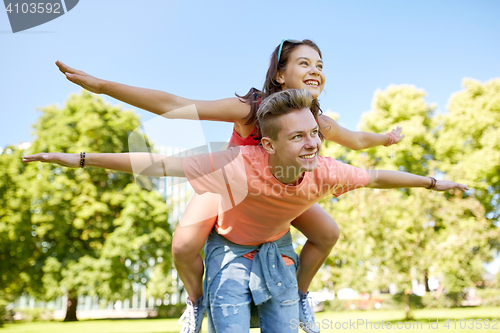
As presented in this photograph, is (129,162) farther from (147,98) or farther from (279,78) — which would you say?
(279,78)

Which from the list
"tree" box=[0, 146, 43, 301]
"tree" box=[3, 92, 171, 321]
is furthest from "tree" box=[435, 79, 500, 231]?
"tree" box=[0, 146, 43, 301]

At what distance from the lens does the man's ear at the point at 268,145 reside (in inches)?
101

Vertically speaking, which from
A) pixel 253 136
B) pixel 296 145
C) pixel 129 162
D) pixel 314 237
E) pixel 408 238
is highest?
pixel 253 136

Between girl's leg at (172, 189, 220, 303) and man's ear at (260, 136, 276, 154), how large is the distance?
68cm

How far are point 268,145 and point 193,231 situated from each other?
0.98m

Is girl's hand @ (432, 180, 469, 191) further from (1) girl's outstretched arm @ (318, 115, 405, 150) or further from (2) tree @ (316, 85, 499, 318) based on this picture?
(2) tree @ (316, 85, 499, 318)

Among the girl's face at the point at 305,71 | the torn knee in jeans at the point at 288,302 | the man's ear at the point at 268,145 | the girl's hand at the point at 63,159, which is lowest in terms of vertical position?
the torn knee in jeans at the point at 288,302

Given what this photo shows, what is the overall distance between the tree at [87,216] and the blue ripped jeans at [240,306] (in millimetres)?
15207

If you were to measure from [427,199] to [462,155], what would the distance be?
5320 millimetres

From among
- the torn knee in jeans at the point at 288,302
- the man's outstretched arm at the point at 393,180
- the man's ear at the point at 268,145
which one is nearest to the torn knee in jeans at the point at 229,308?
the torn knee in jeans at the point at 288,302

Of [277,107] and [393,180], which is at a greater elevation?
[277,107]

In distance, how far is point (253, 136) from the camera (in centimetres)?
294

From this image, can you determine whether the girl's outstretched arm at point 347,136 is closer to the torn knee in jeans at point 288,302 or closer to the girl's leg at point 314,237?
the girl's leg at point 314,237

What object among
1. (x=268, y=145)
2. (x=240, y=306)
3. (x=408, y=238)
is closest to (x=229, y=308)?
(x=240, y=306)
